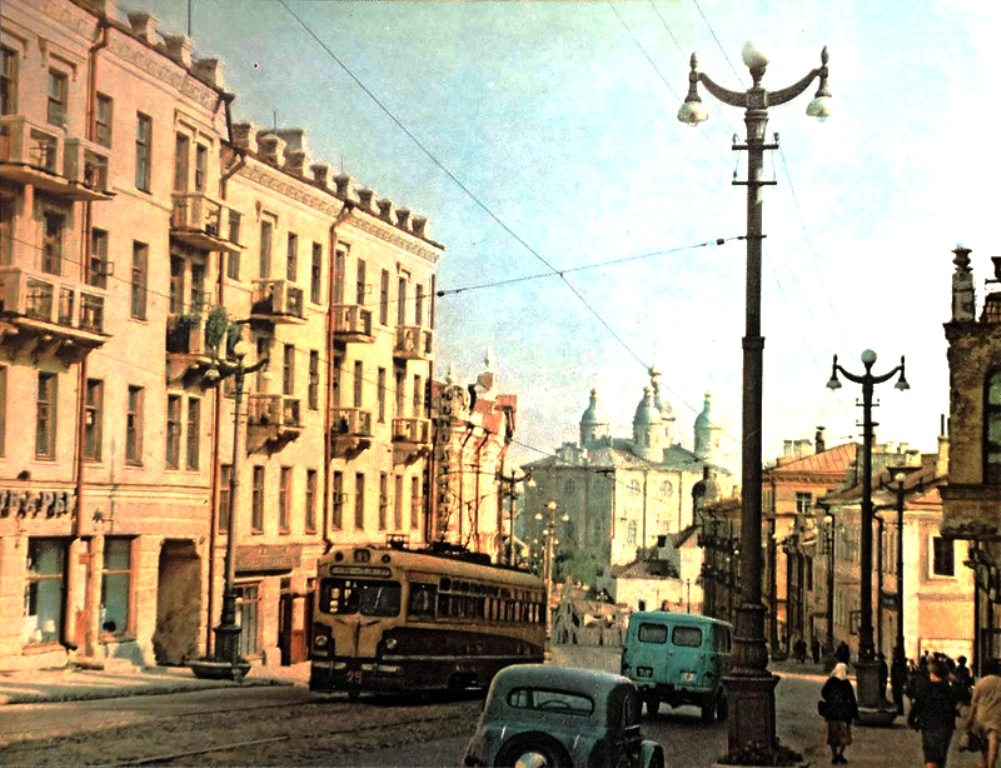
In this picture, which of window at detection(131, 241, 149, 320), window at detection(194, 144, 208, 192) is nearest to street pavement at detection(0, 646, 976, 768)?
window at detection(131, 241, 149, 320)

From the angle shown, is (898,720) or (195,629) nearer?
(195,629)

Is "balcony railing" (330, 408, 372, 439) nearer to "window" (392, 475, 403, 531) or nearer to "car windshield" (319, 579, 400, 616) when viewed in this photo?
"window" (392, 475, 403, 531)

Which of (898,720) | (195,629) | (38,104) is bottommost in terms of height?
(898,720)

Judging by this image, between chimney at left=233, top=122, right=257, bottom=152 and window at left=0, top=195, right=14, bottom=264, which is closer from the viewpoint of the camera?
window at left=0, top=195, right=14, bottom=264

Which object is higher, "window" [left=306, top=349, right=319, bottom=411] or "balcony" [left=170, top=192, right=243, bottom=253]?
"balcony" [left=170, top=192, right=243, bottom=253]

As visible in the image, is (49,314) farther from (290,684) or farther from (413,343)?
(290,684)

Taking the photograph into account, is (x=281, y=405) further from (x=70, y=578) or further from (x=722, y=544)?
(x=722, y=544)

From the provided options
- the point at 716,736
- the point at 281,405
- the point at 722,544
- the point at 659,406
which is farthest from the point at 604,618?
the point at 281,405
